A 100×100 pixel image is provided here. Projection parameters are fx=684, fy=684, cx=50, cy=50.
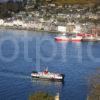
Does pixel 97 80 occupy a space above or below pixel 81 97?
above

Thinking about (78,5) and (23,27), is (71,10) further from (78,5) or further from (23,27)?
(23,27)

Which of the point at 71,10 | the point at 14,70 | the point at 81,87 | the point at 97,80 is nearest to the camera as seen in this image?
the point at 97,80

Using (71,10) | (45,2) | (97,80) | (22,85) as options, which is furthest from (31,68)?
(45,2)

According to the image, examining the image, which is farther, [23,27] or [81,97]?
[23,27]

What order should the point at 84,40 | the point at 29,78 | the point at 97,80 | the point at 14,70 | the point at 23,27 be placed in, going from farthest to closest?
the point at 23,27, the point at 84,40, the point at 14,70, the point at 29,78, the point at 97,80

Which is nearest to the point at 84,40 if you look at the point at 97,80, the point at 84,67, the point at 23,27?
the point at 23,27

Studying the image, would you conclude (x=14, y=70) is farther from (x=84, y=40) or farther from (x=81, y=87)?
(x=84, y=40)
